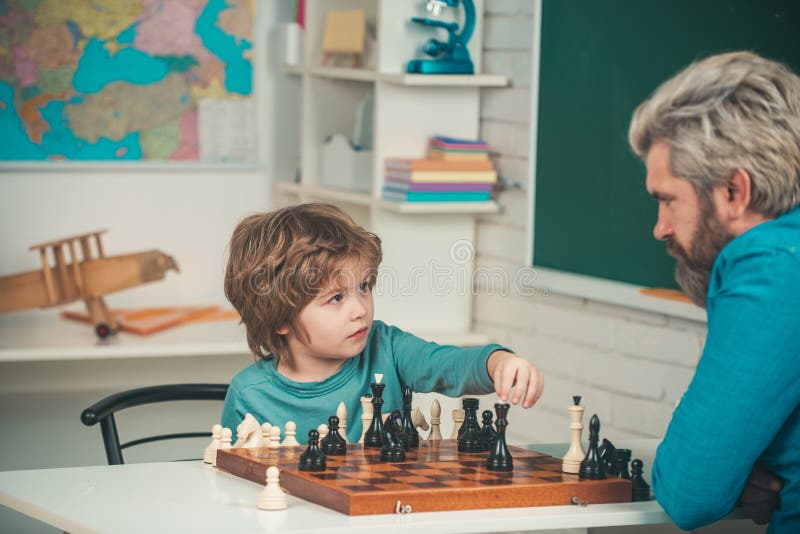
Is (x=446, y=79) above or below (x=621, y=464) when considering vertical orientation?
above

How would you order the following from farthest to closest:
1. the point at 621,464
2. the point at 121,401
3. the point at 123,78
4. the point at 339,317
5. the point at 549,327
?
the point at 123,78 < the point at 549,327 < the point at 121,401 < the point at 339,317 < the point at 621,464

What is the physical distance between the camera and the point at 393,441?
5.72ft

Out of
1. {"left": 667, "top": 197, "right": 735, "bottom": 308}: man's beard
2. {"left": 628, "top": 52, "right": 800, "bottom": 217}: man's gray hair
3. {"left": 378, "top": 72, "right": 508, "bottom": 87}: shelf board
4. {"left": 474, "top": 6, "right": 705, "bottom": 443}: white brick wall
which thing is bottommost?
{"left": 474, "top": 6, "right": 705, "bottom": 443}: white brick wall

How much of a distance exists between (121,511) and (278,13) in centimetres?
280

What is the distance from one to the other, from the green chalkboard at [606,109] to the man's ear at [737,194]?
1.23m

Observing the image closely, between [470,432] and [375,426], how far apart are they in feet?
0.48

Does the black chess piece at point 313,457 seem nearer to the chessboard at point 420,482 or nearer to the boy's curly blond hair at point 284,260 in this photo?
the chessboard at point 420,482

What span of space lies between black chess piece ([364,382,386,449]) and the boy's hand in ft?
0.60

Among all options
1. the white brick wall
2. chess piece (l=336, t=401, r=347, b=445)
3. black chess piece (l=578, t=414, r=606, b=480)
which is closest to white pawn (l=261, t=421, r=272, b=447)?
chess piece (l=336, t=401, r=347, b=445)

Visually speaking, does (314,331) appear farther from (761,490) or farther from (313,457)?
(761,490)

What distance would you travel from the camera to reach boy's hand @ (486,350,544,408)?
1799mm

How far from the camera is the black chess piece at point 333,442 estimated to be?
173cm

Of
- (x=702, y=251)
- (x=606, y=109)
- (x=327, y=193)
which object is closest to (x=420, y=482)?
(x=702, y=251)

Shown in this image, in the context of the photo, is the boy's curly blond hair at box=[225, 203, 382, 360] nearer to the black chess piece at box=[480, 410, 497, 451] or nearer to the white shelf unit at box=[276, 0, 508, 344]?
the black chess piece at box=[480, 410, 497, 451]
